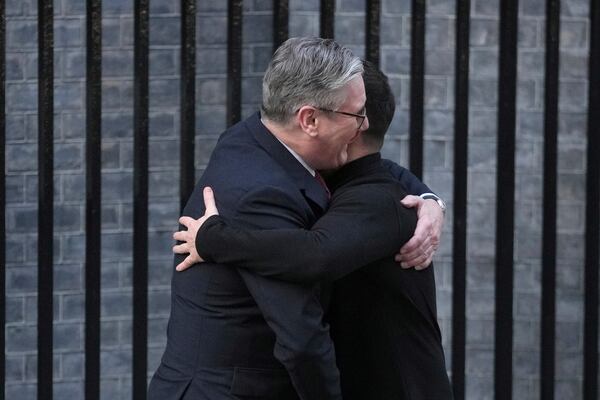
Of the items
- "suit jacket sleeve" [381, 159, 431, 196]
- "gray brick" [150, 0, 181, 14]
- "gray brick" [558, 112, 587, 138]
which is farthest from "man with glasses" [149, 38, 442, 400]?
"gray brick" [558, 112, 587, 138]

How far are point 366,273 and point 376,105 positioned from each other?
0.37 meters

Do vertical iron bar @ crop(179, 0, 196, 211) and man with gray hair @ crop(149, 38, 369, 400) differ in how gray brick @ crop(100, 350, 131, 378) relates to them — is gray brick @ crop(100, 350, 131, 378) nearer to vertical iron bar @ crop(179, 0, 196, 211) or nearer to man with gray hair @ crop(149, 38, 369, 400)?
vertical iron bar @ crop(179, 0, 196, 211)

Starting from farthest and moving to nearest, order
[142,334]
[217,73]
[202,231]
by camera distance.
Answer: [217,73], [142,334], [202,231]

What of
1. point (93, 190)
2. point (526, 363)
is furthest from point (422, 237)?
point (526, 363)

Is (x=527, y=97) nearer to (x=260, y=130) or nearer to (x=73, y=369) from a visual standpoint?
(x=73, y=369)

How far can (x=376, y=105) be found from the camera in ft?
10.2

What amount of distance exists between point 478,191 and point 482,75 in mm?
470

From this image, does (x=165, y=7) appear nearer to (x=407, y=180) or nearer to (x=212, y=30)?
(x=212, y=30)

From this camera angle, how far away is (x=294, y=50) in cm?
293

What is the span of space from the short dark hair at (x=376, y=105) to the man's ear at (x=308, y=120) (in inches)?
7.4

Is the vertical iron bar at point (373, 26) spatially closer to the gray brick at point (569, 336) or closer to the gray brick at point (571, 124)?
the gray brick at point (571, 124)

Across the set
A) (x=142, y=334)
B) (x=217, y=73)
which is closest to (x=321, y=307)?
(x=142, y=334)

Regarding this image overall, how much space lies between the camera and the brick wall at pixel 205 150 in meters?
5.62

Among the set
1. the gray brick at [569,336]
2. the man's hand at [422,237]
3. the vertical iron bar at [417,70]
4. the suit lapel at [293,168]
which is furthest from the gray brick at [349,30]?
the suit lapel at [293,168]
